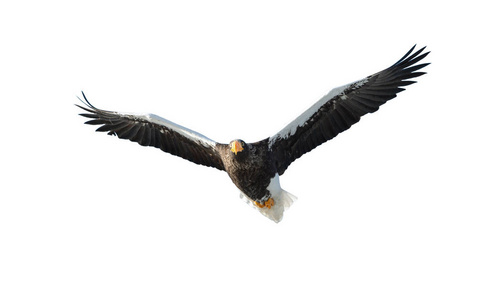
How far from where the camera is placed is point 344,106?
30.5 ft

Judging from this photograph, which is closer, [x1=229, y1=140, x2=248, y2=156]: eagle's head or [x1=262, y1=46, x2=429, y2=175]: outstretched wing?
[x1=229, y1=140, x2=248, y2=156]: eagle's head

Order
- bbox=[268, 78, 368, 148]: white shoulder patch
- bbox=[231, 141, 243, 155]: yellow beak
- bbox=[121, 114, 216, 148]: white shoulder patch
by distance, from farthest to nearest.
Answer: bbox=[121, 114, 216, 148]: white shoulder patch < bbox=[268, 78, 368, 148]: white shoulder patch < bbox=[231, 141, 243, 155]: yellow beak

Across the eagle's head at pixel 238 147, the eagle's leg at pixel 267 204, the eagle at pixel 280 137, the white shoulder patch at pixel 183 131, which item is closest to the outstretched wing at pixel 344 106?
the eagle at pixel 280 137

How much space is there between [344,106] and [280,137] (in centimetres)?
94

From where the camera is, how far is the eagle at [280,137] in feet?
30.1

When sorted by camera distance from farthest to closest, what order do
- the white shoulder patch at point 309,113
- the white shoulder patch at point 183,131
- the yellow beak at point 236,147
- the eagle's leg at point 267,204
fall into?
the eagle's leg at point 267,204 < the white shoulder patch at point 183,131 < the white shoulder patch at point 309,113 < the yellow beak at point 236,147

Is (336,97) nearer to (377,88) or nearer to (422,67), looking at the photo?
(377,88)

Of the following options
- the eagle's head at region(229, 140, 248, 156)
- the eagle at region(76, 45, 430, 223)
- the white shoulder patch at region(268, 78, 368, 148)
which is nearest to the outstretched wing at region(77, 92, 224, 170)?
the eagle at region(76, 45, 430, 223)

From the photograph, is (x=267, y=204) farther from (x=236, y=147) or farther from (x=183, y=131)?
(x=183, y=131)

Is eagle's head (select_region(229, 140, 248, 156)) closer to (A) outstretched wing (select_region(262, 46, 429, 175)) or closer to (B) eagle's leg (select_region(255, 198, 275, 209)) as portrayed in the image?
(A) outstretched wing (select_region(262, 46, 429, 175))

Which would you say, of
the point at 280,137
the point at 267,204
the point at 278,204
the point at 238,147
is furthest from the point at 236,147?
the point at 278,204

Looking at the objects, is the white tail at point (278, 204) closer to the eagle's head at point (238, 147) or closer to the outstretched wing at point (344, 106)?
the outstretched wing at point (344, 106)

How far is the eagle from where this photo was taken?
919cm

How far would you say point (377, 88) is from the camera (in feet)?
30.4
